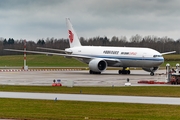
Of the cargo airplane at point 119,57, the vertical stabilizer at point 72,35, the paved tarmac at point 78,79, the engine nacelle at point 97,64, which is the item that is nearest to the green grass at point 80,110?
the paved tarmac at point 78,79

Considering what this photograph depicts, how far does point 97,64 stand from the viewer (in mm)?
61406

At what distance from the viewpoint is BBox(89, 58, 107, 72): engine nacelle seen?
61500mm

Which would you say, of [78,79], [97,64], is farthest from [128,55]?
[78,79]

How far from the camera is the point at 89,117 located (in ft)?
60.0

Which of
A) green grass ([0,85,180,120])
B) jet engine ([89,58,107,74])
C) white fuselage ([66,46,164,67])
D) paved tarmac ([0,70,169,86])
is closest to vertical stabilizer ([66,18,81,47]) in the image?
white fuselage ([66,46,164,67])

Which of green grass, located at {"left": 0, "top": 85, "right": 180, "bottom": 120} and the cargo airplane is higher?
the cargo airplane

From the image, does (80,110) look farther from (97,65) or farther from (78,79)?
(97,65)

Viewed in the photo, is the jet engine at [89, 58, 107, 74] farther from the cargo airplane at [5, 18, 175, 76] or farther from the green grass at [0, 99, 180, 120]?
the green grass at [0, 99, 180, 120]

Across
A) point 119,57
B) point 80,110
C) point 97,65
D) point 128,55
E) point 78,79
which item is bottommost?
point 80,110

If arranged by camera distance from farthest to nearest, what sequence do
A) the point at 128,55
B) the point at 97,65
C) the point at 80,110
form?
1. the point at 97,65
2. the point at 128,55
3. the point at 80,110

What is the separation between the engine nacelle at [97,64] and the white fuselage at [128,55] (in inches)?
52.4

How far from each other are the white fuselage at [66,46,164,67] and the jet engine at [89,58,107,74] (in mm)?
1350

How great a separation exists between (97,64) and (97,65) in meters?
0.14

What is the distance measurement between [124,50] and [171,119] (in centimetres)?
4442
